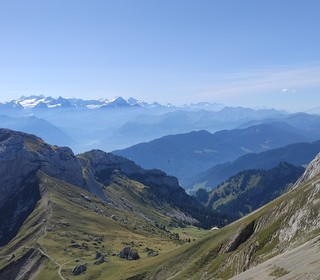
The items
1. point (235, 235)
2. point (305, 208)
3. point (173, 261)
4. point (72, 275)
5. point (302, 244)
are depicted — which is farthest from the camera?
point (72, 275)

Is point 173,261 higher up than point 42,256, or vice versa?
point 173,261

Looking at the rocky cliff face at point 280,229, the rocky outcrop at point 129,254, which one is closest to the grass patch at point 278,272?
the rocky cliff face at point 280,229

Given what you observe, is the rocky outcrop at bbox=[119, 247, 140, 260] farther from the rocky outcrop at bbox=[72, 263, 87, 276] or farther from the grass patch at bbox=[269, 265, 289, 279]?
the grass patch at bbox=[269, 265, 289, 279]

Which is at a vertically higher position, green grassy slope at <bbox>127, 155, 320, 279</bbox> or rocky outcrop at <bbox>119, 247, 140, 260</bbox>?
green grassy slope at <bbox>127, 155, 320, 279</bbox>

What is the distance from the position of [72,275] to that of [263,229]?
9666 cm

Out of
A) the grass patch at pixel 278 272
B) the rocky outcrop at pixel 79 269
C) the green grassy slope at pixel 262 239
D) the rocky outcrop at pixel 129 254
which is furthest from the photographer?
the rocky outcrop at pixel 129 254

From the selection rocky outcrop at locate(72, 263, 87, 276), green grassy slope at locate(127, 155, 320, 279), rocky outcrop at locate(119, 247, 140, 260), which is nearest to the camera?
green grassy slope at locate(127, 155, 320, 279)

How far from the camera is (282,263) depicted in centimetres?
7688

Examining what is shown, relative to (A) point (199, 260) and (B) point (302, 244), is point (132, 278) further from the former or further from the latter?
(B) point (302, 244)

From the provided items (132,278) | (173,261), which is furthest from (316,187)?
(132,278)

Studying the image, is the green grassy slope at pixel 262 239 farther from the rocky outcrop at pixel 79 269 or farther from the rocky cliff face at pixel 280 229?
the rocky outcrop at pixel 79 269

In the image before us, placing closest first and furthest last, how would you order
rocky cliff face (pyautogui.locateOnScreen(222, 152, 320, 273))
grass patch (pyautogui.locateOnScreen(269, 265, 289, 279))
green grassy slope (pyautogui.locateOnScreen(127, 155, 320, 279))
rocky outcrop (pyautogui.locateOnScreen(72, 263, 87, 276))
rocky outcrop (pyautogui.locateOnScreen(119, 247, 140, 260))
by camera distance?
grass patch (pyautogui.locateOnScreen(269, 265, 289, 279))
rocky cliff face (pyautogui.locateOnScreen(222, 152, 320, 273))
green grassy slope (pyautogui.locateOnScreen(127, 155, 320, 279))
rocky outcrop (pyautogui.locateOnScreen(72, 263, 87, 276))
rocky outcrop (pyautogui.locateOnScreen(119, 247, 140, 260))


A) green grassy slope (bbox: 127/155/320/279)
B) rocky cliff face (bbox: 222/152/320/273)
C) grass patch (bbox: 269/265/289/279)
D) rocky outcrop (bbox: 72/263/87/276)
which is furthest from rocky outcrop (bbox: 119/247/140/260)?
grass patch (bbox: 269/265/289/279)

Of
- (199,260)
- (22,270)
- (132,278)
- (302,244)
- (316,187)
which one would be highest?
(316,187)
